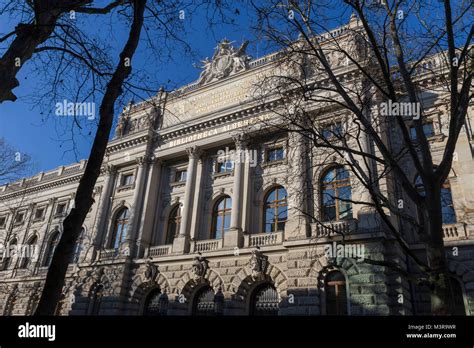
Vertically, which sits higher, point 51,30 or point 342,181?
point 342,181

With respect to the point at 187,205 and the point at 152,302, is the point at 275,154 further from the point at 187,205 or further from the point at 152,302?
the point at 152,302

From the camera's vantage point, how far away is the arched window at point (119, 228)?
82.2ft

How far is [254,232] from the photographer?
66.5 ft

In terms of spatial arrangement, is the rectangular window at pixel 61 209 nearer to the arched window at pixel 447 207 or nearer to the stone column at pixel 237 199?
the stone column at pixel 237 199

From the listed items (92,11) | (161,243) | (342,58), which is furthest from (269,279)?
(92,11)

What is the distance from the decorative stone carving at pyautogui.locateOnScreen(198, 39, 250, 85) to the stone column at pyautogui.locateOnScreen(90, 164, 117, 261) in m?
9.29

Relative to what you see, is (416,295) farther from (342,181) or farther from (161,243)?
(161,243)

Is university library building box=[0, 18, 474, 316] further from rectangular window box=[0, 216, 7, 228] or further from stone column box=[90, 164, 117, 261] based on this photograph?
rectangular window box=[0, 216, 7, 228]

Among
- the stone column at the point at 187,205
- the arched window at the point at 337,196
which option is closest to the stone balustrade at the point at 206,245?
the stone column at the point at 187,205

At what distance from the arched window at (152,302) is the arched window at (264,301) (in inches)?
239

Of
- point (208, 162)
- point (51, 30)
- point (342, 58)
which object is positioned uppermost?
point (342, 58)

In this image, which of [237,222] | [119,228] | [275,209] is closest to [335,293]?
[275,209]

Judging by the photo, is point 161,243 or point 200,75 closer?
point 161,243

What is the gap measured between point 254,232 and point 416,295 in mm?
8265
